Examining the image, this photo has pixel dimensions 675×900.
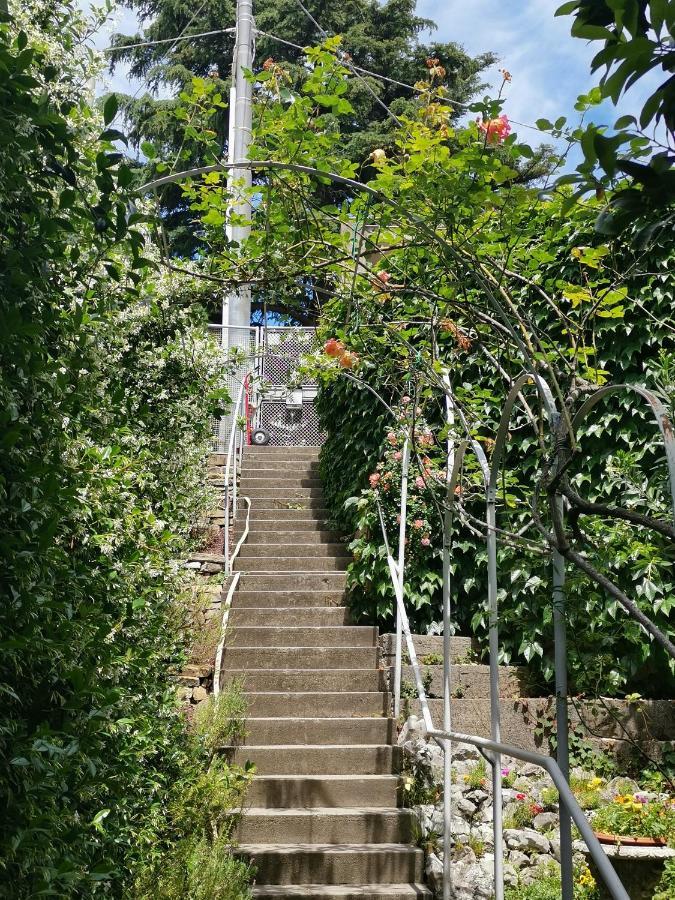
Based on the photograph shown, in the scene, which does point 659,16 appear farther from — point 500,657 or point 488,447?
point 500,657

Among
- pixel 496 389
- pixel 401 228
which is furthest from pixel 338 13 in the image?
pixel 401 228

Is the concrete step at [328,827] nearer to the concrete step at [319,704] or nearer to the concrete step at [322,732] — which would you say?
the concrete step at [322,732]

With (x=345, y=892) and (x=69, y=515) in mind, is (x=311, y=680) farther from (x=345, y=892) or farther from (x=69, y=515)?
(x=69, y=515)

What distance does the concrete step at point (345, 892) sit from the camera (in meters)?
3.88

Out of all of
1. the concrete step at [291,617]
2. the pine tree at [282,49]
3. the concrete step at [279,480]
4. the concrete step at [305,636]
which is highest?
the pine tree at [282,49]

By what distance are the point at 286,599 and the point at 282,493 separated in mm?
2030

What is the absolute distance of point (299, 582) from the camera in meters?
6.75

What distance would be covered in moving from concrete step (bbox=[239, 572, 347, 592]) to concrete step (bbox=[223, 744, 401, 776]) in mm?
1899

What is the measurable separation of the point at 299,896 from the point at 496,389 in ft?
10.9

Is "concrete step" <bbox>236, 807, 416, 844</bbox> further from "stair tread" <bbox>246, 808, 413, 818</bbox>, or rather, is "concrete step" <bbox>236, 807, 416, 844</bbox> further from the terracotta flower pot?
the terracotta flower pot

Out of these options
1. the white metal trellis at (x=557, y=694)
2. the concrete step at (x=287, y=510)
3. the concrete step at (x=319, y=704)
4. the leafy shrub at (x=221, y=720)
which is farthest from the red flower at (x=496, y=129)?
the concrete step at (x=287, y=510)

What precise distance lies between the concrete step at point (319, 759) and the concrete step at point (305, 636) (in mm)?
1168

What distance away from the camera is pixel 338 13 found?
1666 centimetres

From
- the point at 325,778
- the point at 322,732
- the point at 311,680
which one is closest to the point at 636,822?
the point at 325,778
